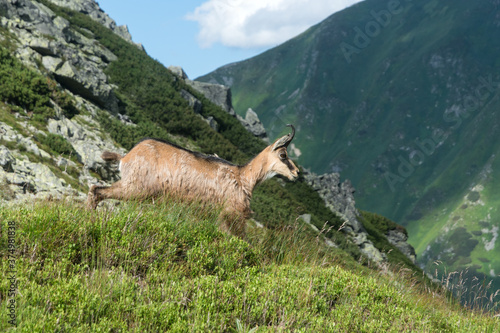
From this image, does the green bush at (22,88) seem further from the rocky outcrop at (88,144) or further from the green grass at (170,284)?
the green grass at (170,284)

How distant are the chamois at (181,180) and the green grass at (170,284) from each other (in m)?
1.29

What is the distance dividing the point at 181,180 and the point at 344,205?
106 feet

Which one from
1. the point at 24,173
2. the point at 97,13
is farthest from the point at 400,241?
the point at 97,13

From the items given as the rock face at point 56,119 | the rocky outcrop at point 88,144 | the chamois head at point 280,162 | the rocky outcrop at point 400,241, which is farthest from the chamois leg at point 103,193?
the rocky outcrop at point 400,241

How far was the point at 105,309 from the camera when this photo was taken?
4.26 m

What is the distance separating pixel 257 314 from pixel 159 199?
3.74m

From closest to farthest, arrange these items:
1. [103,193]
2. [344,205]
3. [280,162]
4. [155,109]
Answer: [103,193] < [280,162] < [155,109] < [344,205]

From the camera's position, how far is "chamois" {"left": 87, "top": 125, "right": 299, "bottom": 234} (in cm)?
815

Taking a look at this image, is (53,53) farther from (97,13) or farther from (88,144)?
(97,13)

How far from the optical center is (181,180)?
8.43 m

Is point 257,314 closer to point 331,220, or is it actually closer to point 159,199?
point 159,199

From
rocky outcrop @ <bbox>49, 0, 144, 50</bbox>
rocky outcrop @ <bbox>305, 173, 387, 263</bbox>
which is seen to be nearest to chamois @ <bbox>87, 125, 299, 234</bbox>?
rocky outcrop @ <bbox>305, 173, 387, 263</bbox>

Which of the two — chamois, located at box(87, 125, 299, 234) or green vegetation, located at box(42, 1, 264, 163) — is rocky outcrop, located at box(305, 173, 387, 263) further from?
chamois, located at box(87, 125, 299, 234)

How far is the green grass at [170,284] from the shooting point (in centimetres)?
418
